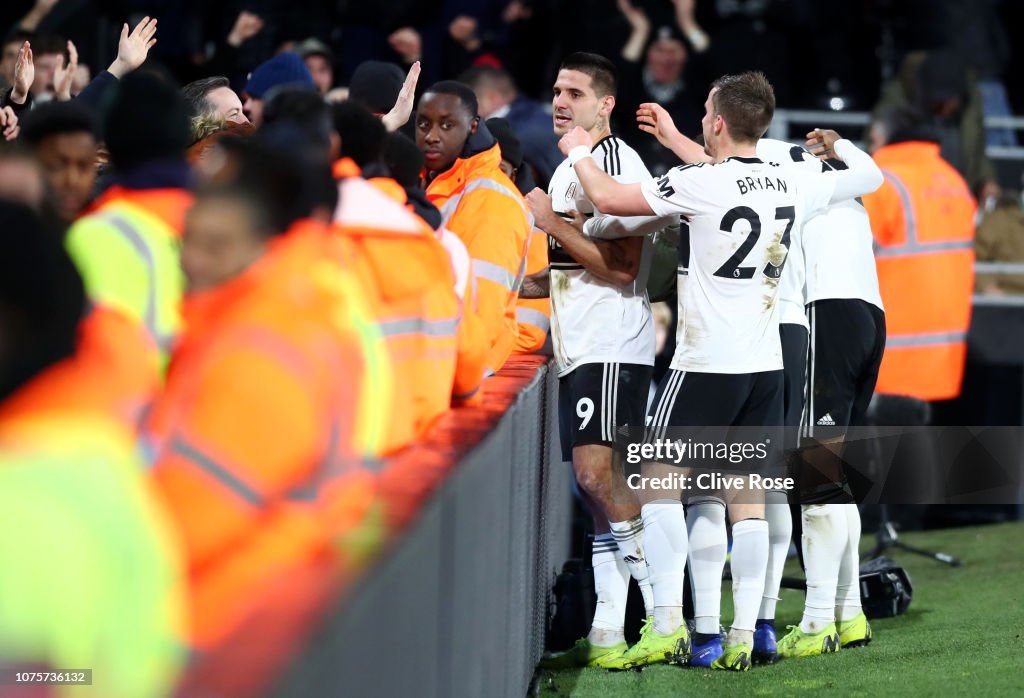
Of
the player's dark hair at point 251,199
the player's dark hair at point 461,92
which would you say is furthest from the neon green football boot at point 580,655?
the player's dark hair at point 251,199

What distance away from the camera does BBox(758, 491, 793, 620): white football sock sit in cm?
692

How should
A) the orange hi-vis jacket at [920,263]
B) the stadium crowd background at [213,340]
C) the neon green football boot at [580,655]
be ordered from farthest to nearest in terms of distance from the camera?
the orange hi-vis jacket at [920,263]
the neon green football boot at [580,655]
the stadium crowd background at [213,340]

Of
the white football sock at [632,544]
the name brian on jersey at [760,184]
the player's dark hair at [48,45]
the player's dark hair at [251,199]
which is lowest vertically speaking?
the white football sock at [632,544]

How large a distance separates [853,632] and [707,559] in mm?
1024

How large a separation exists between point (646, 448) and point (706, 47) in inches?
249

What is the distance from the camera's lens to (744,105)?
6176 millimetres

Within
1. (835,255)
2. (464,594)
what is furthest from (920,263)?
(464,594)

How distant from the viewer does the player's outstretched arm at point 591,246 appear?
6.38 meters

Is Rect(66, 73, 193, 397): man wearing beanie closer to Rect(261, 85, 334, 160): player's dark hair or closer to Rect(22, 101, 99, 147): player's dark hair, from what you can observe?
Rect(261, 85, 334, 160): player's dark hair

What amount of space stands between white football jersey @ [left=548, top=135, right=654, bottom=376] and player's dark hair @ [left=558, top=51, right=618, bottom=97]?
0.23 metres

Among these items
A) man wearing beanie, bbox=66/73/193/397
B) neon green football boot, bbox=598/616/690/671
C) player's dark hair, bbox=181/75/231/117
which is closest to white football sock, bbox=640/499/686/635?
neon green football boot, bbox=598/616/690/671

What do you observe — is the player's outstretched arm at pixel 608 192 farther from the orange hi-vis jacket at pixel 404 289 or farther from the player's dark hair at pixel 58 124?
the player's dark hair at pixel 58 124

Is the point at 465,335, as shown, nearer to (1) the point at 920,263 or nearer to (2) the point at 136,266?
(2) the point at 136,266

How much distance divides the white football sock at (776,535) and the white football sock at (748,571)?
16.8 inches
